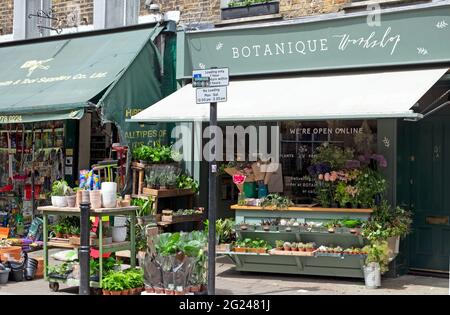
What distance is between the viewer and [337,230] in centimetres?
935

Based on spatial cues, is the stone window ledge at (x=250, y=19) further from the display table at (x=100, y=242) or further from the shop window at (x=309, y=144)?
the display table at (x=100, y=242)

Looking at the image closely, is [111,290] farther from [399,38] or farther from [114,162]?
[399,38]

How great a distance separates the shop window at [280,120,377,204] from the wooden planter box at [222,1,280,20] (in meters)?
1.88

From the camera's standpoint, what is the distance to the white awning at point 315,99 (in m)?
8.61

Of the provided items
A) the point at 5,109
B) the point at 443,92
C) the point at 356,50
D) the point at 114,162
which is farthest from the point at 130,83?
the point at 443,92

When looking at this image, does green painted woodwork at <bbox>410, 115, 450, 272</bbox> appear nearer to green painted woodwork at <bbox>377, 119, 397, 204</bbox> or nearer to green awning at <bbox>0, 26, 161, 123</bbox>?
green painted woodwork at <bbox>377, 119, 397, 204</bbox>

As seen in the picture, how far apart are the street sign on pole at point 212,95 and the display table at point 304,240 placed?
2.81 metres

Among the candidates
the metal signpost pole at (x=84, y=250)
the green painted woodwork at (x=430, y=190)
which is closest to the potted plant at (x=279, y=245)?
the green painted woodwork at (x=430, y=190)

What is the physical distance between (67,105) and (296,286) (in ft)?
15.0

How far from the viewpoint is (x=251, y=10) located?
11242mm

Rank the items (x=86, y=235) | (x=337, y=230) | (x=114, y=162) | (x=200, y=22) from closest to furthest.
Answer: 1. (x=86, y=235)
2. (x=337, y=230)
3. (x=114, y=162)
4. (x=200, y=22)

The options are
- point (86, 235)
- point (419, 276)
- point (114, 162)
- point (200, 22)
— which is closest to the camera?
point (86, 235)

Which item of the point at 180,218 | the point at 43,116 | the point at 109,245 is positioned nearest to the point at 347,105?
the point at 180,218

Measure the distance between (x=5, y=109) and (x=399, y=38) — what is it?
21.9 ft
